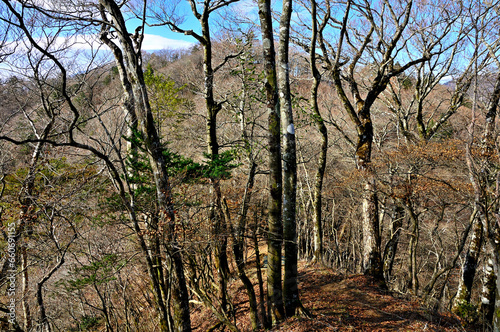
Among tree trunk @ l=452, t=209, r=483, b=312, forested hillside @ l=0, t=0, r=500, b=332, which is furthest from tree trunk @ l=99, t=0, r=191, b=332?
tree trunk @ l=452, t=209, r=483, b=312

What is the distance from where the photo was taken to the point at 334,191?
47.4 ft

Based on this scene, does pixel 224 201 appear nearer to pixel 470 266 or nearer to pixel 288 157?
pixel 288 157

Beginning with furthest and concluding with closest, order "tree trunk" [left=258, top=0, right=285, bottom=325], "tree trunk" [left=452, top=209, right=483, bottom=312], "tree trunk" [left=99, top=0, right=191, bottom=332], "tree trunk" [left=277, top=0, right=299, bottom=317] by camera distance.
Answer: "tree trunk" [left=452, top=209, right=483, bottom=312], "tree trunk" [left=99, top=0, right=191, bottom=332], "tree trunk" [left=277, top=0, right=299, bottom=317], "tree trunk" [left=258, top=0, right=285, bottom=325]

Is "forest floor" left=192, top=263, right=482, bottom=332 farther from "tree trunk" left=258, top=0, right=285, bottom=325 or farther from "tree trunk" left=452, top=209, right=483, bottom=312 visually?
"tree trunk" left=452, top=209, right=483, bottom=312

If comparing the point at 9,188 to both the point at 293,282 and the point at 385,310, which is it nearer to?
the point at 293,282

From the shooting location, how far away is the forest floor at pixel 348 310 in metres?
4.53

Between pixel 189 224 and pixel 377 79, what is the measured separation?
5.40m

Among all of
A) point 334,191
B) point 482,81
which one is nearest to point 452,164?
point 482,81

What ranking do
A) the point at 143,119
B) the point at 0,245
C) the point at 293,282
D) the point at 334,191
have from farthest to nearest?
1. the point at 334,191
2. the point at 0,245
3. the point at 143,119
4. the point at 293,282

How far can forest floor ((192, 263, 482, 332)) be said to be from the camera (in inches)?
178

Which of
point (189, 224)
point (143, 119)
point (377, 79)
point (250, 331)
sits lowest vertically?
point (250, 331)

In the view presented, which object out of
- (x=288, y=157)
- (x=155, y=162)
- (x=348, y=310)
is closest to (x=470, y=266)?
(x=348, y=310)

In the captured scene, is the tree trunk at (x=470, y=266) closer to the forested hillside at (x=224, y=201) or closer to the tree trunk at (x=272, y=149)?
the forested hillside at (x=224, y=201)

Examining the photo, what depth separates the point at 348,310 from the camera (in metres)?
5.20
